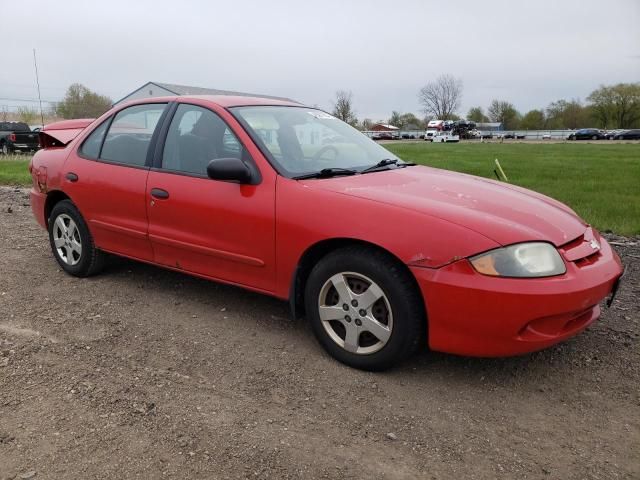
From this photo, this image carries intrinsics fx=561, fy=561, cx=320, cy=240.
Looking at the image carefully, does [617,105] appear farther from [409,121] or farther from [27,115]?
[27,115]

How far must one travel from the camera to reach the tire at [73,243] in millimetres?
4645

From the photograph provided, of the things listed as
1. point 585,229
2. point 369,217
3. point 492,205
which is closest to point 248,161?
point 369,217

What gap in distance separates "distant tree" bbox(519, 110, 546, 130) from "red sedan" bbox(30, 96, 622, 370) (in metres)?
99.5

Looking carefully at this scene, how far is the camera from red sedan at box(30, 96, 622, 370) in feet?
9.16

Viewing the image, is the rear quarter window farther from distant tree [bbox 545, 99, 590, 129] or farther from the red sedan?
distant tree [bbox 545, 99, 590, 129]

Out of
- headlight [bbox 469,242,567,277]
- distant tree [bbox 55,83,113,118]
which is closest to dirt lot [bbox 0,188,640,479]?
headlight [bbox 469,242,567,277]

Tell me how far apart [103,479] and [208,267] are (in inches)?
68.4

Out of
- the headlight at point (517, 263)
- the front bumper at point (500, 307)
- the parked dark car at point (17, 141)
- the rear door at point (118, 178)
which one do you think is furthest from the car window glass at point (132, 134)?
the parked dark car at point (17, 141)

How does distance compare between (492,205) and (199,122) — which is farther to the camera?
(199,122)

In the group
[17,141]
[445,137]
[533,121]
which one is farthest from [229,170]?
[533,121]

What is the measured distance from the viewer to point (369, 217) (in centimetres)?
303

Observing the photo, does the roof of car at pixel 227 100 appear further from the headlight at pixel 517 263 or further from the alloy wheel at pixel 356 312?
the headlight at pixel 517 263

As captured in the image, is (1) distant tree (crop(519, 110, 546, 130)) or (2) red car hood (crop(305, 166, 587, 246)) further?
(1) distant tree (crop(519, 110, 546, 130))

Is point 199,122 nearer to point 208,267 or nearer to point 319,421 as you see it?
point 208,267
